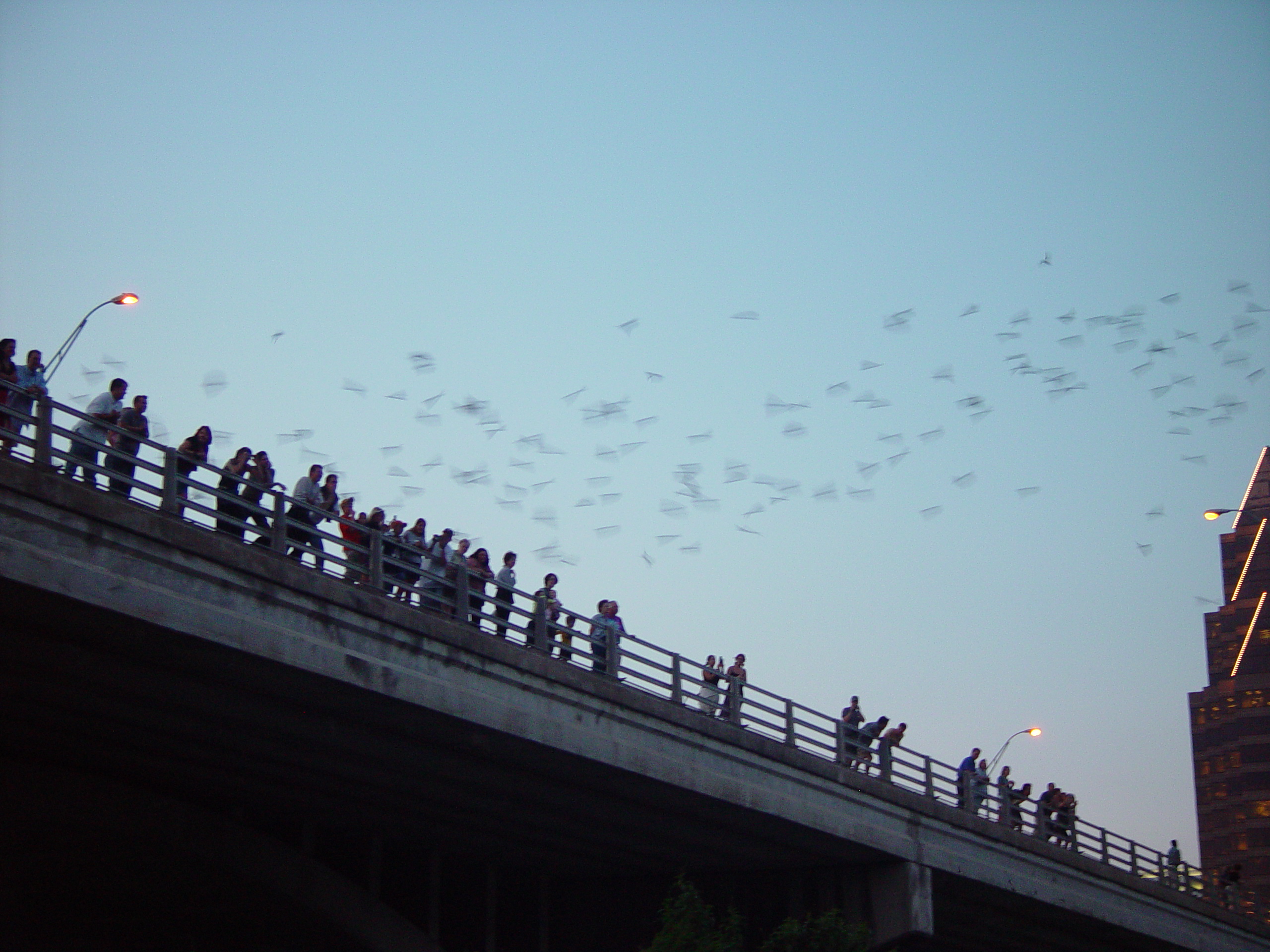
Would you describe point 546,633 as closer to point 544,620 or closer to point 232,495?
point 544,620

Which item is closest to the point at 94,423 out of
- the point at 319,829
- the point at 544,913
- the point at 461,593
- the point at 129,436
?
the point at 129,436

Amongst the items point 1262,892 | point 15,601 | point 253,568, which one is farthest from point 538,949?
point 1262,892

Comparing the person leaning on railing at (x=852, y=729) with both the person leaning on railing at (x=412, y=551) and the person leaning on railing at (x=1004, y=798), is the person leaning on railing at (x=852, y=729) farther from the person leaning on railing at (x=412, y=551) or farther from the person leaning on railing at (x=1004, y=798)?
the person leaning on railing at (x=412, y=551)

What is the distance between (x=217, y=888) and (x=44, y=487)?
14.6 meters

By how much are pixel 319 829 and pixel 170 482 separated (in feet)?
40.1

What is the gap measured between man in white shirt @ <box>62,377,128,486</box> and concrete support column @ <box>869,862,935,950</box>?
17.3m

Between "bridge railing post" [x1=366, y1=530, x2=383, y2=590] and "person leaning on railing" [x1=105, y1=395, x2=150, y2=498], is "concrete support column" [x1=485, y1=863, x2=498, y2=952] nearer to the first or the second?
"bridge railing post" [x1=366, y1=530, x2=383, y2=590]

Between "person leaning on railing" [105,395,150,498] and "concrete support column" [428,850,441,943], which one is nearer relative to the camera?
"person leaning on railing" [105,395,150,498]

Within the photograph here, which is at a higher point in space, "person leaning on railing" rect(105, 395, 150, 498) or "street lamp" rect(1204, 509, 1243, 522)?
"street lamp" rect(1204, 509, 1243, 522)

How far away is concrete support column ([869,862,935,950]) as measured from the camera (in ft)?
94.4

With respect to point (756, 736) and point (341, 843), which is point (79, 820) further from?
point (756, 736)

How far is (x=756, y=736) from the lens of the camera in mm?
26250

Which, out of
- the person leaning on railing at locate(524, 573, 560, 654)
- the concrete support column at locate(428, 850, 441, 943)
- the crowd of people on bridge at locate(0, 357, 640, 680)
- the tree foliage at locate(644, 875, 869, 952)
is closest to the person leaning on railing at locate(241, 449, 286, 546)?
the crowd of people on bridge at locate(0, 357, 640, 680)

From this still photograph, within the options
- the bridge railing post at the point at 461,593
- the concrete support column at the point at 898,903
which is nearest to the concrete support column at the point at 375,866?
the bridge railing post at the point at 461,593
